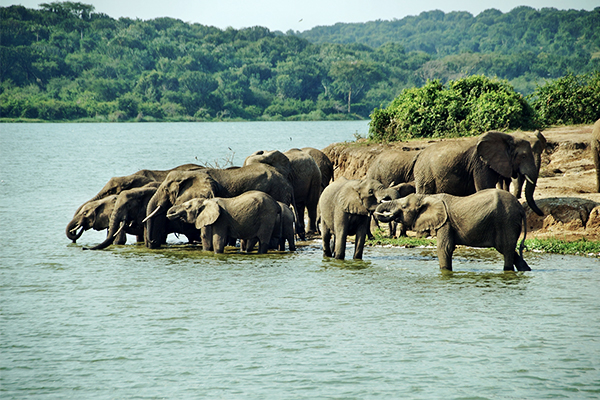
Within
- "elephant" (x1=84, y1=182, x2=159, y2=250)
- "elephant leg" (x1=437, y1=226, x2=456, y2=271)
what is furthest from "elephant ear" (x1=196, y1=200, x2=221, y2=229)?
"elephant leg" (x1=437, y1=226, x2=456, y2=271)

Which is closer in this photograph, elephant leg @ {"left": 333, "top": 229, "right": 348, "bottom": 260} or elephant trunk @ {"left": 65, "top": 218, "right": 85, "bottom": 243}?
elephant leg @ {"left": 333, "top": 229, "right": 348, "bottom": 260}

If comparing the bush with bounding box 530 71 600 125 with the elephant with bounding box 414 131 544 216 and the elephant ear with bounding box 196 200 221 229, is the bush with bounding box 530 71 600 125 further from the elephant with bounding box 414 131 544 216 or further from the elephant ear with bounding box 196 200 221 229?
the elephant ear with bounding box 196 200 221 229

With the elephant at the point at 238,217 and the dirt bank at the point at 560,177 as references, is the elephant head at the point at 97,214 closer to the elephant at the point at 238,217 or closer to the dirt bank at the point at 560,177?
the elephant at the point at 238,217

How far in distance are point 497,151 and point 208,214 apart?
5.83m

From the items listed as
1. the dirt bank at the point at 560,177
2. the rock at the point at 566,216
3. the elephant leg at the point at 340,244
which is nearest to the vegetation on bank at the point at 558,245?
the dirt bank at the point at 560,177

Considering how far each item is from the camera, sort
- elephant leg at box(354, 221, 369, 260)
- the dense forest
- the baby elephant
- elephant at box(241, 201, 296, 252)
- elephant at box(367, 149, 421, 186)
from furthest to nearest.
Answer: the dense forest, elephant at box(367, 149, 421, 186), elephant at box(241, 201, 296, 252), elephant leg at box(354, 221, 369, 260), the baby elephant

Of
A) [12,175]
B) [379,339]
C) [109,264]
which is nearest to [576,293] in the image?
[379,339]

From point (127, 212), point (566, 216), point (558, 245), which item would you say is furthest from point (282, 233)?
point (566, 216)

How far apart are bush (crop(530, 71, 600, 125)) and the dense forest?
236 ft

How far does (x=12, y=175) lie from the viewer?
4278 centimetres

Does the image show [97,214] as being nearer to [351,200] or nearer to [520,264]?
[351,200]

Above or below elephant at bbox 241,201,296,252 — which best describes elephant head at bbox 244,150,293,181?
above

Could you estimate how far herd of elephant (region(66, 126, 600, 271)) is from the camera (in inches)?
484

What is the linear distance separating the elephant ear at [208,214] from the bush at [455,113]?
A: 9586mm
